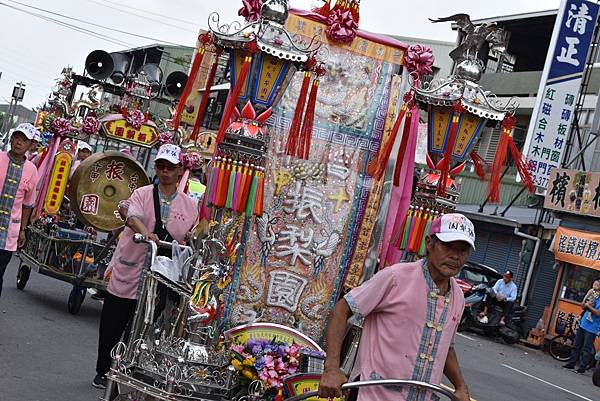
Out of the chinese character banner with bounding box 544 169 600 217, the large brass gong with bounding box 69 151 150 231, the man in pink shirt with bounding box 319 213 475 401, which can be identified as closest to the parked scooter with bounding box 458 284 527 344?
the chinese character banner with bounding box 544 169 600 217

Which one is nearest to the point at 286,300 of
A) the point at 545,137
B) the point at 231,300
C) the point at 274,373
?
the point at 231,300

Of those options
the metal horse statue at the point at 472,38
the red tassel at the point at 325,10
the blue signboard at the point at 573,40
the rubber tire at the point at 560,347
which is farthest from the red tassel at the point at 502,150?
the blue signboard at the point at 573,40

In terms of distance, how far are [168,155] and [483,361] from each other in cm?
1093

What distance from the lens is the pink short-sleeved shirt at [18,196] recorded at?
8.69m

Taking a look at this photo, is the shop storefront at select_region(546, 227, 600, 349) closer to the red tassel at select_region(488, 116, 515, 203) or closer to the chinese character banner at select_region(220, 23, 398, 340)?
the red tassel at select_region(488, 116, 515, 203)

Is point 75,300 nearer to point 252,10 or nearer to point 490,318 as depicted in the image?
point 252,10

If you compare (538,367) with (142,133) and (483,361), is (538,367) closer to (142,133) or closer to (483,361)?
(483,361)

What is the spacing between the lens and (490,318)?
23.7 metres

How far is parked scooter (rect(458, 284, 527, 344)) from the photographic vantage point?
926 inches

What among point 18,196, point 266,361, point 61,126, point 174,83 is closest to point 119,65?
point 174,83

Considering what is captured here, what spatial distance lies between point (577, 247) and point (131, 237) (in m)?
17.5

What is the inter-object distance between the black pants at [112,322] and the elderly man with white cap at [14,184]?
1.43 m

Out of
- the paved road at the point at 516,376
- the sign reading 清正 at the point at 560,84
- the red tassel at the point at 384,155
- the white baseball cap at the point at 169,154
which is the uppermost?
the sign reading 清正 at the point at 560,84

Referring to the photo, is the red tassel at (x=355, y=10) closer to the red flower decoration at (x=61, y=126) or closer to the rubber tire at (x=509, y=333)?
the red flower decoration at (x=61, y=126)
